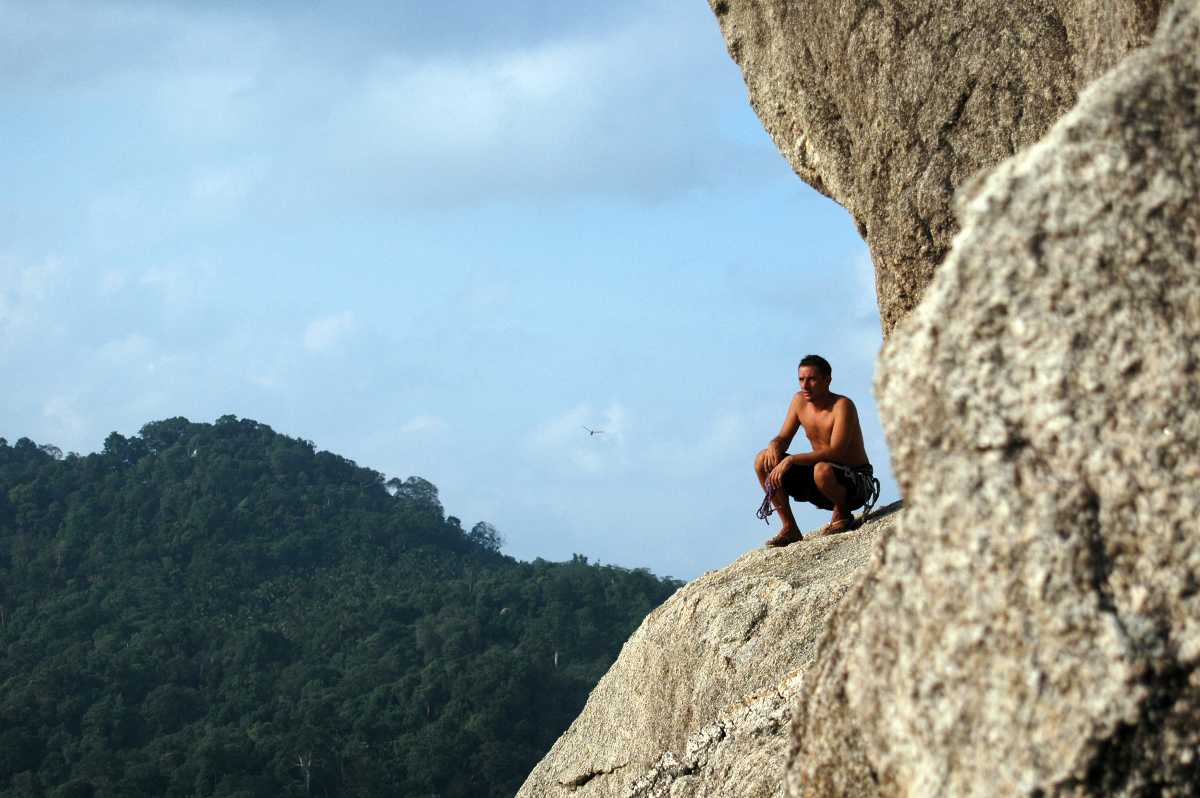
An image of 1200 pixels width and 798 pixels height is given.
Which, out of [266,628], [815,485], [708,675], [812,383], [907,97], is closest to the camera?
[708,675]

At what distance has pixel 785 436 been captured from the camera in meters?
8.74

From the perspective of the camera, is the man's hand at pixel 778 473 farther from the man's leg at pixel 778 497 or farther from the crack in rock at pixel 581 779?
the crack in rock at pixel 581 779

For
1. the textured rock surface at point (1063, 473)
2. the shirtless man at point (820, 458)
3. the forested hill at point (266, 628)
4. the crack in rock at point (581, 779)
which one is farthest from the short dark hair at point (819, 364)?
the forested hill at point (266, 628)

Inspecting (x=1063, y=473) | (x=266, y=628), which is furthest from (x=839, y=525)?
(x=266, y=628)

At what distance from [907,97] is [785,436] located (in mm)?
2190

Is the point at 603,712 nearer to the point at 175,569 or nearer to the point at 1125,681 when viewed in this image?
the point at 1125,681

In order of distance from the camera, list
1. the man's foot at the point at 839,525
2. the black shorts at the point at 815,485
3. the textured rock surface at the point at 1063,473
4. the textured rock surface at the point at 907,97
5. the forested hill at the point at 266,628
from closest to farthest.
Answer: the textured rock surface at the point at 1063,473 → the textured rock surface at the point at 907,97 → the black shorts at the point at 815,485 → the man's foot at the point at 839,525 → the forested hill at the point at 266,628

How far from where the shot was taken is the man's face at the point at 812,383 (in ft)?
27.7

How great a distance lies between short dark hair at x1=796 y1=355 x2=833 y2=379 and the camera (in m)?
8.45

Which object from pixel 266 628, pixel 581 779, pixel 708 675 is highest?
pixel 266 628

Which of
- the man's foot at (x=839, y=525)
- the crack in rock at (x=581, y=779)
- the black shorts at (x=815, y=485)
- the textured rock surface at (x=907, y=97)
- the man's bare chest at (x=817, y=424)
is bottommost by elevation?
the crack in rock at (x=581, y=779)

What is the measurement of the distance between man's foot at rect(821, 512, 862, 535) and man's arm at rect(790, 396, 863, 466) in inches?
16.9

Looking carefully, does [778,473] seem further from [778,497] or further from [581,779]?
[581,779]

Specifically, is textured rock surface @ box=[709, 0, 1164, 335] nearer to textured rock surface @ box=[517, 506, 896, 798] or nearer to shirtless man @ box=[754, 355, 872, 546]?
shirtless man @ box=[754, 355, 872, 546]
